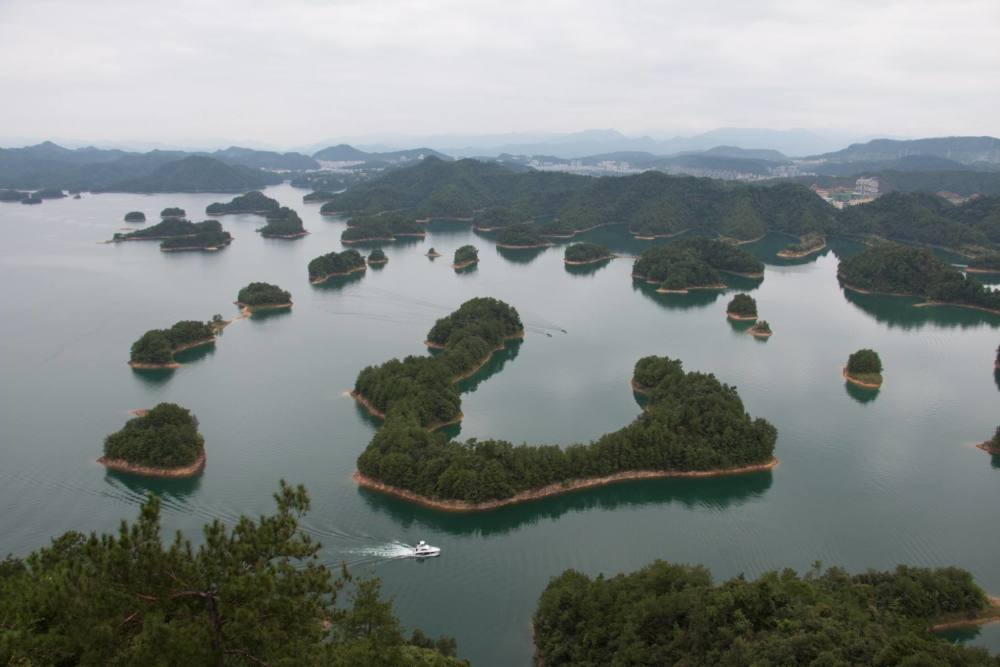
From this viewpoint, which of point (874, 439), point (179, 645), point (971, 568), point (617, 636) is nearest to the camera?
point (179, 645)

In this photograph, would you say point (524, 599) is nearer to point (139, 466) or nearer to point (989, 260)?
point (139, 466)

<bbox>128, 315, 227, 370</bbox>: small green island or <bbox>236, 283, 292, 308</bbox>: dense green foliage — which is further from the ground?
<bbox>236, 283, 292, 308</bbox>: dense green foliage

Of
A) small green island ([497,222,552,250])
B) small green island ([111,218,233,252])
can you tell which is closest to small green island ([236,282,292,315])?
small green island ([111,218,233,252])

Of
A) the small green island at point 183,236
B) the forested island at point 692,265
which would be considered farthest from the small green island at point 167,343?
the small green island at point 183,236

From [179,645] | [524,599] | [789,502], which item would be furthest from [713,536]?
[179,645]

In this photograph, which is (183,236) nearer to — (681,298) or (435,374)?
(681,298)

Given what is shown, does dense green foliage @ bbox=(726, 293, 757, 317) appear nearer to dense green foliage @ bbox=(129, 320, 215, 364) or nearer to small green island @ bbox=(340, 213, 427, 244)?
dense green foliage @ bbox=(129, 320, 215, 364)

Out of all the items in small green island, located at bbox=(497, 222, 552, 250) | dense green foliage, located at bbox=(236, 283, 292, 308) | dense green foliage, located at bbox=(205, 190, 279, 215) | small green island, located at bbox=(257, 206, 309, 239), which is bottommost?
dense green foliage, located at bbox=(236, 283, 292, 308)
